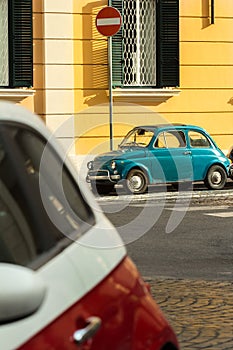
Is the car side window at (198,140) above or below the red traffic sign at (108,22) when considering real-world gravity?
below

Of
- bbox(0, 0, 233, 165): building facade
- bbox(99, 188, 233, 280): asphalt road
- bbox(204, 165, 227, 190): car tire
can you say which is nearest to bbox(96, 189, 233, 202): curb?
bbox(99, 188, 233, 280): asphalt road

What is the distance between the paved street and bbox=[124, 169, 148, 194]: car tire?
881 cm

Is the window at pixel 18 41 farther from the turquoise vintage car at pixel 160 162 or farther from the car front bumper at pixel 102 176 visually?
the car front bumper at pixel 102 176

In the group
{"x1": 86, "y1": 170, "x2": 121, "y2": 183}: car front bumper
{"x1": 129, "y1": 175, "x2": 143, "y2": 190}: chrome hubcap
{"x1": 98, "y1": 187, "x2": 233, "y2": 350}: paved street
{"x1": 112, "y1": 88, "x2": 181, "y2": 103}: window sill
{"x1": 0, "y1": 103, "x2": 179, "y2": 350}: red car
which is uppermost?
{"x1": 0, "y1": 103, "x2": 179, "y2": 350}: red car

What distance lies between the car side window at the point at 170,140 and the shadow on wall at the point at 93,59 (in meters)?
3.02

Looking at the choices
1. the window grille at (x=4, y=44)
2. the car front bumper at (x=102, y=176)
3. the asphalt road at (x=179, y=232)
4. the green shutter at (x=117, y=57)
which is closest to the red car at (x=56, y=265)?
the asphalt road at (x=179, y=232)

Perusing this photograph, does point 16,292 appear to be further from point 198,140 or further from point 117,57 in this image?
point 117,57

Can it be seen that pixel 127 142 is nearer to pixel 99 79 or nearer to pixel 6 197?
pixel 99 79

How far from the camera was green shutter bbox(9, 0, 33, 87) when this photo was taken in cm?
2223

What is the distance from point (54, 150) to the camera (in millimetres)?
3490

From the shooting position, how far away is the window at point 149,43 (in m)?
23.4

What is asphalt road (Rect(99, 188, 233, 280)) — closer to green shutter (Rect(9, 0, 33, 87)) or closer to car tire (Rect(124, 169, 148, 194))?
car tire (Rect(124, 169, 148, 194))

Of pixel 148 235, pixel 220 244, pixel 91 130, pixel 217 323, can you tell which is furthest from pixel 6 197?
pixel 91 130

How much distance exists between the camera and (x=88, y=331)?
2.90 meters
